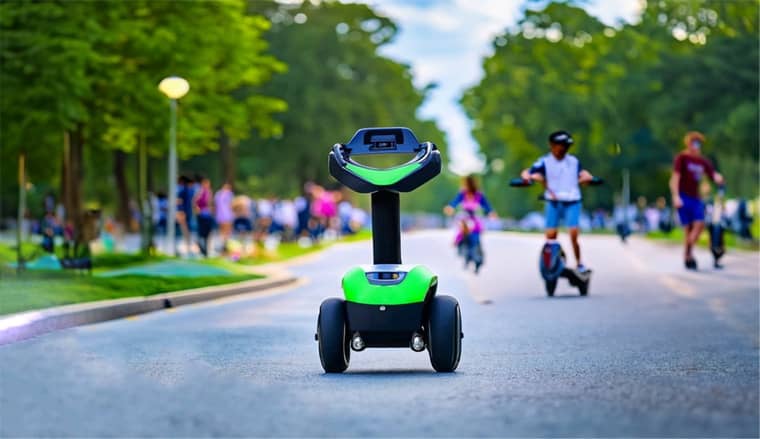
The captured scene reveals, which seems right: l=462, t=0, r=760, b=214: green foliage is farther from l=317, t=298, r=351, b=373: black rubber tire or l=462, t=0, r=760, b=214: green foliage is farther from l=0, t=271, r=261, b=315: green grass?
l=317, t=298, r=351, b=373: black rubber tire

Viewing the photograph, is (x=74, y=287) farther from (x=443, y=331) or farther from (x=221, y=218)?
(x=221, y=218)

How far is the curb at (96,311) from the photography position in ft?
40.7

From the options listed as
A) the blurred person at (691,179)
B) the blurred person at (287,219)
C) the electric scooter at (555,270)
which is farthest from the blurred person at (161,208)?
the electric scooter at (555,270)

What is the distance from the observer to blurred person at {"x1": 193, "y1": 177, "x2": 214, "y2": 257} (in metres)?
30.1

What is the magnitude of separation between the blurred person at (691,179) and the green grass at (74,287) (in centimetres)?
653

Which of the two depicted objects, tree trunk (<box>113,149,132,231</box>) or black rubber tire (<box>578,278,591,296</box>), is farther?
tree trunk (<box>113,149,132,231</box>)

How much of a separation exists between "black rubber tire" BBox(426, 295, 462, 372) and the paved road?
0.16 m

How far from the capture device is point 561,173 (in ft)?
58.7

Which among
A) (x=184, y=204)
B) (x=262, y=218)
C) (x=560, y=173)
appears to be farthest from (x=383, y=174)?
(x=262, y=218)

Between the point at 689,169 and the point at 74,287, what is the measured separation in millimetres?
9643

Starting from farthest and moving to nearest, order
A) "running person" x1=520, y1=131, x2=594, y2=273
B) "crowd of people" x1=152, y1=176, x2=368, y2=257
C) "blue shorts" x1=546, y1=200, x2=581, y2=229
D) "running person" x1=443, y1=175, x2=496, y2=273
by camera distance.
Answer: "crowd of people" x1=152, y1=176, x2=368, y2=257 < "running person" x1=443, y1=175, x2=496, y2=273 < "blue shorts" x1=546, y1=200, x2=581, y2=229 < "running person" x1=520, y1=131, x2=594, y2=273

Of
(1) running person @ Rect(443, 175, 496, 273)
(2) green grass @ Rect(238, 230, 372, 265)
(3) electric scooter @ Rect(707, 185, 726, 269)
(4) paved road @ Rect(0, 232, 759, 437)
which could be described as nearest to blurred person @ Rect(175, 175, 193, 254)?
(2) green grass @ Rect(238, 230, 372, 265)

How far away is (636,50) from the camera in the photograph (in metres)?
60.1

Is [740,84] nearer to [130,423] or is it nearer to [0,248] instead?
[0,248]
